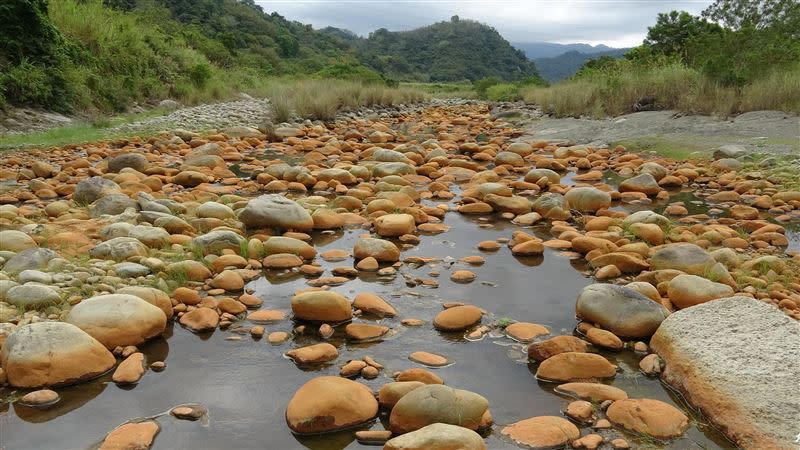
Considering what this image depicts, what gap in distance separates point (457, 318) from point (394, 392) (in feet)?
3.32

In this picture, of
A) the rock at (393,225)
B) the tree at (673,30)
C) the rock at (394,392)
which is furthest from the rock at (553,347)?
the tree at (673,30)

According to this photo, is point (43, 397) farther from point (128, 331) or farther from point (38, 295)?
point (38, 295)

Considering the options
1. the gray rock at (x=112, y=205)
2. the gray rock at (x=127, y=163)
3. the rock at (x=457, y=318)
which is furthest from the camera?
the gray rock at (x=127, y=163)

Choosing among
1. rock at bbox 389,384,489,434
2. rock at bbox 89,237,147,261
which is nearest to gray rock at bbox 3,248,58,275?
rock at bbox 89,237,147,261

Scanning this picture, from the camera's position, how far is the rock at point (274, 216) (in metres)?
5.50

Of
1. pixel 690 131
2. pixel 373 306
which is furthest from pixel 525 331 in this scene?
pixel 690 131

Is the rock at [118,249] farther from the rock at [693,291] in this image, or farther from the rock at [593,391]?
the rock at [693,291]

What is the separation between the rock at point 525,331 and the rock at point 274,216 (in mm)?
2576

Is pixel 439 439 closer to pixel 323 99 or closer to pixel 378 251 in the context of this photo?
pixel 378 251

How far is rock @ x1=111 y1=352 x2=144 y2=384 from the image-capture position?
302 centimetres

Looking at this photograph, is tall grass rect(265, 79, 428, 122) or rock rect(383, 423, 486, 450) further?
tall grass rect(265, 79, 428, 122)

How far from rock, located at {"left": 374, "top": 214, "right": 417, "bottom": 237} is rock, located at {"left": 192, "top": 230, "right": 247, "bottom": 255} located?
1.29 metres

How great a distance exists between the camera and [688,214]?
21.1ft

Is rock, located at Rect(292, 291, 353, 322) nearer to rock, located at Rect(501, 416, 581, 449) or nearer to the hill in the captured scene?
rock, located at Rect(501, 416, 581, 449)
